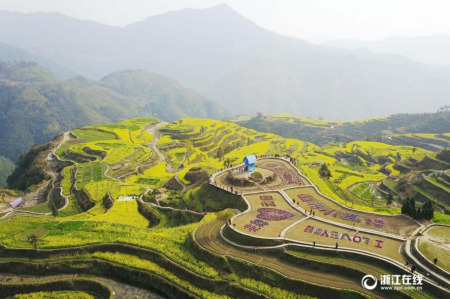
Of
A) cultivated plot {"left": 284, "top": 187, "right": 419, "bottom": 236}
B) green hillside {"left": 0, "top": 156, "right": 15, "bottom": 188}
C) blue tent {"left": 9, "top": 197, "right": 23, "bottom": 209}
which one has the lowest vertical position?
green hillside {"left": 0, "top": 156, "right": 15, "bottom": 188}

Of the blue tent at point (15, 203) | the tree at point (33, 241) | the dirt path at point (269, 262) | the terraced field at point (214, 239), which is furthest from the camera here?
the blue tent at point (15, 203)

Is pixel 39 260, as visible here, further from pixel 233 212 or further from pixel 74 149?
pixel 74 149

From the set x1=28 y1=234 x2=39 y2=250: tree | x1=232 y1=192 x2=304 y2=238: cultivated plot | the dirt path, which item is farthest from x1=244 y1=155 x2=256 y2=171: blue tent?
x1=28 y1=234 x2=39 y2=250: tree

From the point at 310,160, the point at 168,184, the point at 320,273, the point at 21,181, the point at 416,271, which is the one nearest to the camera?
the point at 416,271

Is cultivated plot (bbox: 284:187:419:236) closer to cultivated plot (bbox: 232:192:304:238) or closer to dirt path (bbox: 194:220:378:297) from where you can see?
cultivated plot (bbox: 232:192:304:238)

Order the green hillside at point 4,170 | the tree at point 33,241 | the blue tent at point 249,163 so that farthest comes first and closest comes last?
the green hillside at point 4,170 < the blue tent at point 249,163 < the tree at point 33,241

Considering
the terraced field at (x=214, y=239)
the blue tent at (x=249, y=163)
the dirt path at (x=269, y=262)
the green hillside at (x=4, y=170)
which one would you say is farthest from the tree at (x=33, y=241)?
the green hillside at (x=4, y=170)

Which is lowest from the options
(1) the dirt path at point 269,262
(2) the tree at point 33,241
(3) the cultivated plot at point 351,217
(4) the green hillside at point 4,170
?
(4) the green hillside at point 4,170

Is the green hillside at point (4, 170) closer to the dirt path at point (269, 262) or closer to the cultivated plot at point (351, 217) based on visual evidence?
the dirt path at point (269, 262)

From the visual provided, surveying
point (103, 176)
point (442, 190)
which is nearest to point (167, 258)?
point (103, 176)
